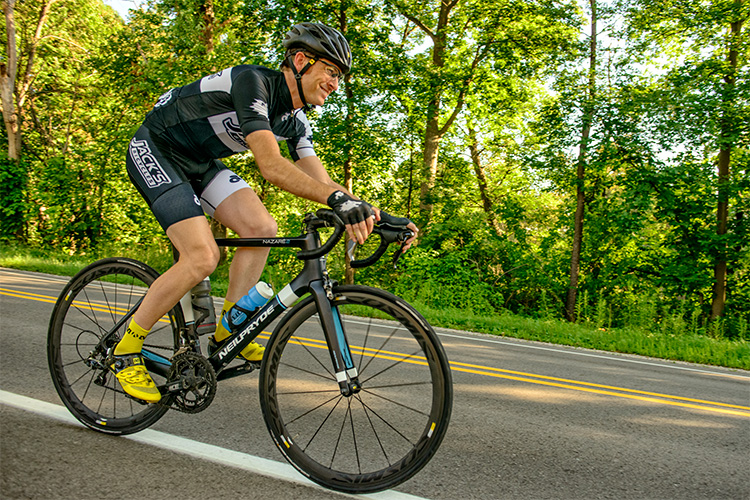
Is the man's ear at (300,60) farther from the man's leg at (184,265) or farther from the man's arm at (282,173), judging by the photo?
the man's leg at (184,265)

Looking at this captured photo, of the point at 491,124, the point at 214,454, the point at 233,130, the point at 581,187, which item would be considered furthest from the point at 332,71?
the point at 491,124

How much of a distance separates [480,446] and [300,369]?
46.6 inches

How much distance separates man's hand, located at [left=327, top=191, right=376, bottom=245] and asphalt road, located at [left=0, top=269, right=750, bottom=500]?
1.19m

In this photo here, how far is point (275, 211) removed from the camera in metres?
23.1

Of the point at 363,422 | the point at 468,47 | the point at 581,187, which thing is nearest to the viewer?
the point at 363,422

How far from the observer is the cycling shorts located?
268 centimetres

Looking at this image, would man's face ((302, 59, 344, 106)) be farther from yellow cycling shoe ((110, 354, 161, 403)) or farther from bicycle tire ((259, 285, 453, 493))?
yellow cycling shoe ((110, 354, 161, 403))

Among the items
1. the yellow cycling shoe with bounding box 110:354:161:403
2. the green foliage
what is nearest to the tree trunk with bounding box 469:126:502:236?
the green foliage

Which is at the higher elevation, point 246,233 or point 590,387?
point 246,233

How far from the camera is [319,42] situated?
2.60m

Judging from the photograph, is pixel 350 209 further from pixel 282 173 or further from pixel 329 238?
pixel 282 173

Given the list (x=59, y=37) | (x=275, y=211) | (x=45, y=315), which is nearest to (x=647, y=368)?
(x=45, y=315)

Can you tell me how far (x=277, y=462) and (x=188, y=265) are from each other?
111 cm

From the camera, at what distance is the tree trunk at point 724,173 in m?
13.9
